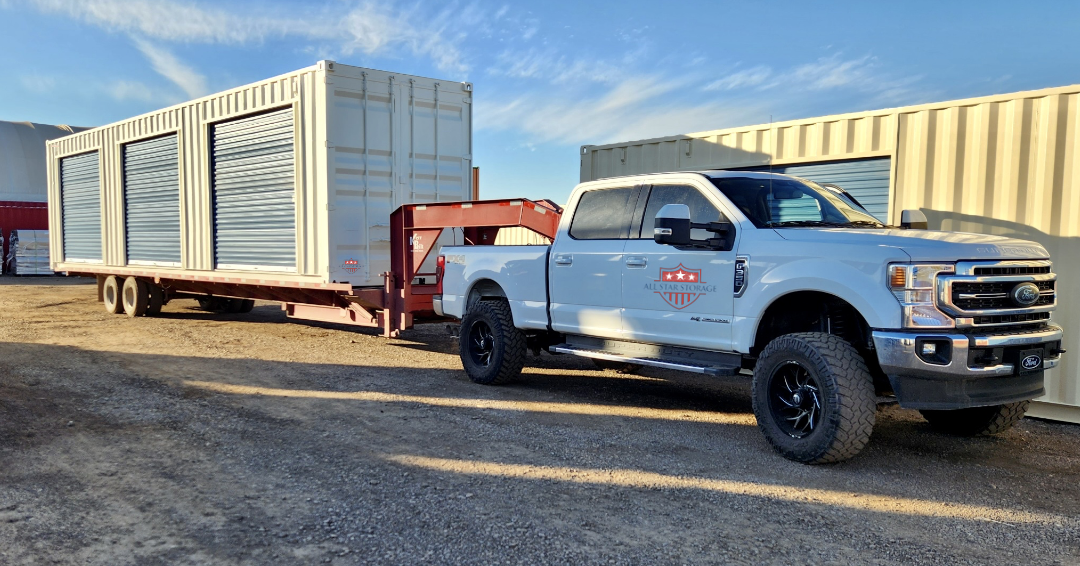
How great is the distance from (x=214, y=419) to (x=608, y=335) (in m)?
3.48

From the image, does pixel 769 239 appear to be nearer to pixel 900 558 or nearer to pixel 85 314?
pixel 900 558

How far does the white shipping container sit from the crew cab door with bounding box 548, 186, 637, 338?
403cm

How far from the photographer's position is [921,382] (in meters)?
4.93

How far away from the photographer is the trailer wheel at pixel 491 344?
7863mm

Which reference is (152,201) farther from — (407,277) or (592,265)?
(592,265)

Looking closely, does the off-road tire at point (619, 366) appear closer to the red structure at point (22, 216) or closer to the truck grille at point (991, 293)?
the truck grille at point (991, 293)

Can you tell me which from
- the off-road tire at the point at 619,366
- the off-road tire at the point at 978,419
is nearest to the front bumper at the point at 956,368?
the off-road tire at the point at 978,419

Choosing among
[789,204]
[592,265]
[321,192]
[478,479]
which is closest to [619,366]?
[592,265]

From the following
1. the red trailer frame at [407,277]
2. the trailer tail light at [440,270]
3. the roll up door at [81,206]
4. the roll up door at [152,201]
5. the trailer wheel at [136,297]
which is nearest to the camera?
the red trailer frame at [407,277]

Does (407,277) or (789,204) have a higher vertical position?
(789,204)

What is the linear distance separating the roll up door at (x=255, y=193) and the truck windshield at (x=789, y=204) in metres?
6.76

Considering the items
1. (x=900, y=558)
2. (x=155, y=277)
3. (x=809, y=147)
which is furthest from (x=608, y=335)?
(x=155, y=277)

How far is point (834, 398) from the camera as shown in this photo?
5.03 m

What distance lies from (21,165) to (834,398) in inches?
1937
